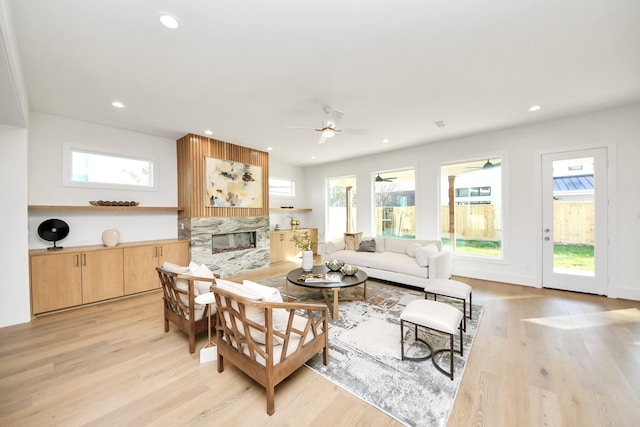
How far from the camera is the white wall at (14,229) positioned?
289cm

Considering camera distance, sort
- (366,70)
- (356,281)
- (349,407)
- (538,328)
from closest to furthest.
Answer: (349,407), (366,70), (538,328), (356,281)

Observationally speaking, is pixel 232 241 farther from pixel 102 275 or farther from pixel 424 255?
pixel 424 255

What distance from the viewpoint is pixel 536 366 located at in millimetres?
2049

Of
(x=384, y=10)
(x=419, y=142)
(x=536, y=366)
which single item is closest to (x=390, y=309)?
(x=536, y=366)

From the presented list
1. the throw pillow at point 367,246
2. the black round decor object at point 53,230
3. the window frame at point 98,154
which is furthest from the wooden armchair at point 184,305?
the throw pillow at point 367,246

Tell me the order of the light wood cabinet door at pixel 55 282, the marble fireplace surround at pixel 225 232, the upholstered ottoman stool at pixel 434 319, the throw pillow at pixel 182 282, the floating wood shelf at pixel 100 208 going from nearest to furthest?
the upholstered ottoman stool at pixel 434 319, the throw pillow at pixel 182 282, the light wood cabinet door at pixel 55 282, the floating wood shelf at pixel 100 208, the marble fireplace surround at pixel 225 232

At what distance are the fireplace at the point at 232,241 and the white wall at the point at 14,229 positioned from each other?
2.43 m

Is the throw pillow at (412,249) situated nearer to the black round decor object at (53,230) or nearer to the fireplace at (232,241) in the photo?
the fireplace at (232,241)

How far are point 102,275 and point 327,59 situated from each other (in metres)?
4.37

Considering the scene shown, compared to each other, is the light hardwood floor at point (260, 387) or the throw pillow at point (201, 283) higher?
the throw pillow at point (201, 283)

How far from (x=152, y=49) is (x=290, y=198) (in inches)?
213

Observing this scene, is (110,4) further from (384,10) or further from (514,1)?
(514,1)

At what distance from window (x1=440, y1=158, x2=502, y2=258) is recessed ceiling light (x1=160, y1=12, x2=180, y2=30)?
4.98 metres

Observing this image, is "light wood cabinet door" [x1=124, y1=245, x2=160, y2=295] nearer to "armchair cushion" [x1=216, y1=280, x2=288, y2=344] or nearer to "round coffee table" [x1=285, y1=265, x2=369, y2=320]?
"round coffee table" [x1=285, y1=265, x2=369, y2=320]
